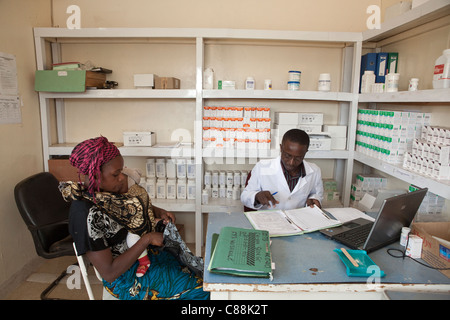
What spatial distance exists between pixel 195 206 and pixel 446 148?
6.50ft

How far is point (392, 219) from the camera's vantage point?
1442 millimetres

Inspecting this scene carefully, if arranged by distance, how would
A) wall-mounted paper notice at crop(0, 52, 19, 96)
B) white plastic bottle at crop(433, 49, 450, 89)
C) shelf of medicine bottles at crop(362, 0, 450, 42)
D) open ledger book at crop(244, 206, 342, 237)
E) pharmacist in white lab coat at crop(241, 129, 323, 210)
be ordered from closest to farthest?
open ledger book at crop(244, 206, 342, 237) → white plastic bottle at crop(433, 49, 450, 89) → shelf of medicine bottles at crop(362, 0, 450, 42) → pharmacist in white lab coat at crop(241, 129, 323, 210) → wall-mounted paper notice at crop(0, 52, 19, 96)

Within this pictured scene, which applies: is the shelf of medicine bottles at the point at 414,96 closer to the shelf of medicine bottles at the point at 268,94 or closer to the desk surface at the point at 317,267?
the shelf of medicine bottles at the point at 268,94

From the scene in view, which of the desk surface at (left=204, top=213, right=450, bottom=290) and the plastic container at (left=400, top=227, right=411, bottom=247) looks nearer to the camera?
the desk surface at (left=204, top=213, right=450, bottom=290)

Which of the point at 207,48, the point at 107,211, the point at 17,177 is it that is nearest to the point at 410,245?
the point at 107,211

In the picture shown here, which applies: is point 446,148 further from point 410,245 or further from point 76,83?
point 76,83

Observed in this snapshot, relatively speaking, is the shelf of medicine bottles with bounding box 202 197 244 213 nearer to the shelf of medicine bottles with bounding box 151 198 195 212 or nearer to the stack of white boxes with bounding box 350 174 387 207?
the shelf of medicine bottles with bounding box 151 198 195 212

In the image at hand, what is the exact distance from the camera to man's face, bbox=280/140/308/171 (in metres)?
2.04

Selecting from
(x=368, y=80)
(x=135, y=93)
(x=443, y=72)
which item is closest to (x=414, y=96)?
(x=443, y=72)

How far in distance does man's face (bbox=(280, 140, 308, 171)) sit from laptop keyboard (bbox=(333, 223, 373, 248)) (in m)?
0.60

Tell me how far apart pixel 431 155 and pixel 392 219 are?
2.14 ft

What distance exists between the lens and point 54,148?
9.45 ft

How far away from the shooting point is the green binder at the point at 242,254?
48.5 inches

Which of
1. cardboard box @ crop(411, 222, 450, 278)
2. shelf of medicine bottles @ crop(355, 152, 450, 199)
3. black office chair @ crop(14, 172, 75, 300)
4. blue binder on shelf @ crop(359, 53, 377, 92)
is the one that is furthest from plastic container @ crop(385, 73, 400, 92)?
black office chair @ crop(14, 172, 75, 300)
